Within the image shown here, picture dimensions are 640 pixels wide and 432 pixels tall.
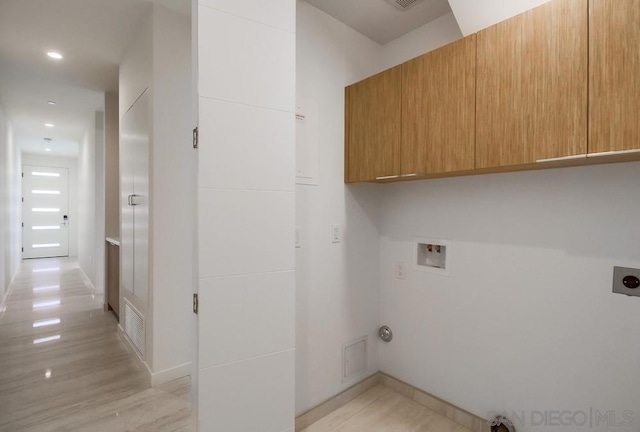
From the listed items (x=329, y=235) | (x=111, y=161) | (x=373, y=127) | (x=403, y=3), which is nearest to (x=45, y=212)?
(x=111, y=161)

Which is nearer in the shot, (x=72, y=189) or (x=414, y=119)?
(x=414, y=119)

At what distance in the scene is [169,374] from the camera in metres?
2.44

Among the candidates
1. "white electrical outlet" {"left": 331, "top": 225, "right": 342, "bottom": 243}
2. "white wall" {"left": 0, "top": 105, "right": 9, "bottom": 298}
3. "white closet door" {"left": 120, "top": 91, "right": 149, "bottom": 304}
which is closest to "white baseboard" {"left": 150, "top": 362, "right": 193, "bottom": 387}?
"white closet door" {"left": 120, "top": 91, "right": 149, "bottom": 304}

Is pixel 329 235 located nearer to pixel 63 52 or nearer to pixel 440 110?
pixel 440 110

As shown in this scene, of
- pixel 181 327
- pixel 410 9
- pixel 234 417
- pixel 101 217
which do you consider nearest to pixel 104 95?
pixel 101 217

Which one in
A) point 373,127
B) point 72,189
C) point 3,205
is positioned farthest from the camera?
point 72,189

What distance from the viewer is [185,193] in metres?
2.55

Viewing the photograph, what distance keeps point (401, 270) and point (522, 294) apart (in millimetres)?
820

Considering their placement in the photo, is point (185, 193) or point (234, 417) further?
point (185, 193)

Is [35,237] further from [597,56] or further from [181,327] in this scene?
[597,56]

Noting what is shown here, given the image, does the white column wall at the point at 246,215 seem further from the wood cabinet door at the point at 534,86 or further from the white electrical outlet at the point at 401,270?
the white electrical outlet at the point at 401,270

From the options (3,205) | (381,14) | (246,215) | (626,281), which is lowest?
(626,281)

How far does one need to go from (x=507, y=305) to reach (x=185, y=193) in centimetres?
250

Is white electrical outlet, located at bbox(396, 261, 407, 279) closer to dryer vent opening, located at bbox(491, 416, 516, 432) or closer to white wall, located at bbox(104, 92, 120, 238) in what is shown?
dryer vent opening, located at bbox(491, 416, 516, 432)
